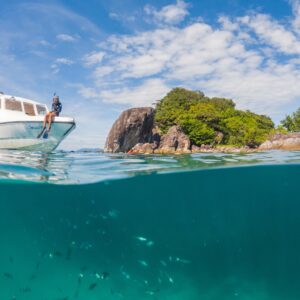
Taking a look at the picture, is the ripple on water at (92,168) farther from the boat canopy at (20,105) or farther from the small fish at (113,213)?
the boat canopy at (20,105)

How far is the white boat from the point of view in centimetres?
1905

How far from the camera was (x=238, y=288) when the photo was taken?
10914 mm

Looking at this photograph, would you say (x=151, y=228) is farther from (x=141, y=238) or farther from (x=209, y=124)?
(x=209, y=124)

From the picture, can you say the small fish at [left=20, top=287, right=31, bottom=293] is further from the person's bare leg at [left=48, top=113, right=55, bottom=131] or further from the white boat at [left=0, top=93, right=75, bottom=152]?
the person's bare leg at [left=48, top=113, right=55, bottom=131]

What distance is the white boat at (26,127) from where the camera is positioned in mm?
19047

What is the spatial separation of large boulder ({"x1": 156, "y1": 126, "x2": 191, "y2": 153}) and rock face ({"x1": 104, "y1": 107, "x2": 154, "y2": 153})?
3.07 m

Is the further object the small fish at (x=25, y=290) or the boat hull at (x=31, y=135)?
the boat hull at (x=31, y=135)

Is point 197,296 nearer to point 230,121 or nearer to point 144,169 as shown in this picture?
point 144,169

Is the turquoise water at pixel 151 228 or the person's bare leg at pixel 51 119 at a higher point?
the person's bare leg at pixel 51 119

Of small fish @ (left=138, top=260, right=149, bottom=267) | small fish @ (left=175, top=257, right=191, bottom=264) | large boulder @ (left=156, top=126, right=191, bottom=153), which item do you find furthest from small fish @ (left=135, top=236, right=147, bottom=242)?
large boulder @ (left=156, top=126, right=191, bottom=153)

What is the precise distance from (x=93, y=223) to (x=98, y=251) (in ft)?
3.53

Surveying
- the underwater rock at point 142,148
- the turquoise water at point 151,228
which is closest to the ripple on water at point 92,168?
the turquoise water at point 151,228

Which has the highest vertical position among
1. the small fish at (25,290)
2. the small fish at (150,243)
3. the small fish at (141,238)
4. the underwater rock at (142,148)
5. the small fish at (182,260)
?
the underwater rock at (142,148)

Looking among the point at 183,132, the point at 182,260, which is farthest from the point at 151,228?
the point at 183,132
